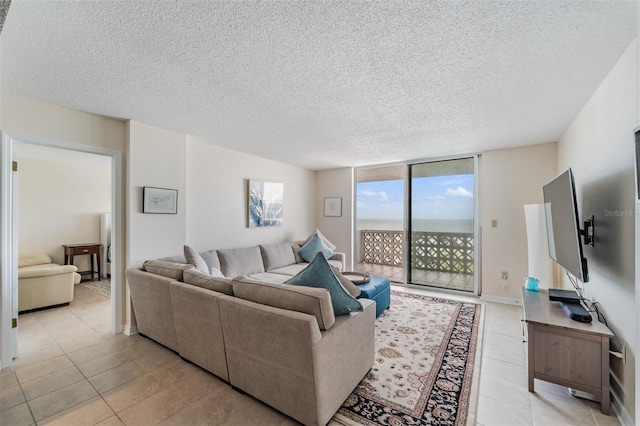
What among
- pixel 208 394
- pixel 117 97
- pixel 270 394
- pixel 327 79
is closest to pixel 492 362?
pixel 270 394

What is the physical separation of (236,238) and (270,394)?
292 centimetres

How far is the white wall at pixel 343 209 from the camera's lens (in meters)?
5.52

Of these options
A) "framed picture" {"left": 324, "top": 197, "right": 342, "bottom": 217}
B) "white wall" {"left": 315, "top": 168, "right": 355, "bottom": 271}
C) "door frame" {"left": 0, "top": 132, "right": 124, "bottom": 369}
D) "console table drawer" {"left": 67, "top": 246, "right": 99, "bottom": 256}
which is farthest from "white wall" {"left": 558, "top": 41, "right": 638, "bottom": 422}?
"console table drawer" {"left": 67, "top": 246, "right": 99, "bottom": 256}

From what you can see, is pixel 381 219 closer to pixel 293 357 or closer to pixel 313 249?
pixel 313 249

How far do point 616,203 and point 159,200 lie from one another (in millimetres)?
4199

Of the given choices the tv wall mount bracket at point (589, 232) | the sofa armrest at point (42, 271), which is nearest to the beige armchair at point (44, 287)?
the sofa armrest at point (42, 271)

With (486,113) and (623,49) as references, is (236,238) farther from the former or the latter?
(623,49)

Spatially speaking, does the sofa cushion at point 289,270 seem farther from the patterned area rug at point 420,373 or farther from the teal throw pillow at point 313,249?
the patterned area rug at point 420,373

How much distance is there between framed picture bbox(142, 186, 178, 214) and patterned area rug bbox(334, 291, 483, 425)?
9.30ft

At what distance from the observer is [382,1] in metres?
1.29

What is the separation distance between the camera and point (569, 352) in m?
1.80

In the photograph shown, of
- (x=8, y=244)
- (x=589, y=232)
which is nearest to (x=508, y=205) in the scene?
(x=589, y=232)

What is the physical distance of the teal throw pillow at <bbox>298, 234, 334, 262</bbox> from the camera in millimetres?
4859

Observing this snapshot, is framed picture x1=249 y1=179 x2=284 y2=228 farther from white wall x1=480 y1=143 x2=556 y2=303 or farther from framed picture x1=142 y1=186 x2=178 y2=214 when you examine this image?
white wall x1=480 y1=143 x2=556 y2=303
